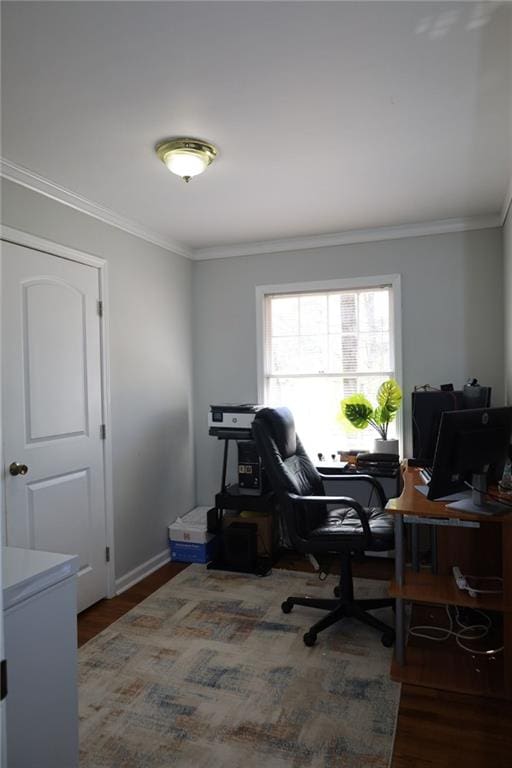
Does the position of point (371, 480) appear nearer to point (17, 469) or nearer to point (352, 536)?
point (352, 536)

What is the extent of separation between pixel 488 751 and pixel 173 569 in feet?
7.87

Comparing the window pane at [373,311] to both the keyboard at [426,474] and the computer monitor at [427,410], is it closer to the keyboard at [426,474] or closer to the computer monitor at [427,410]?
the computer monitor at [427,410]

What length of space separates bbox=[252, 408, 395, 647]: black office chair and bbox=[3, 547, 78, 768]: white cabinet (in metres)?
1.48

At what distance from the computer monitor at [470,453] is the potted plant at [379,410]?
1303 millimetres

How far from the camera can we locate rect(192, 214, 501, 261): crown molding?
3.74 m

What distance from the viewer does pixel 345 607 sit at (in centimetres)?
287

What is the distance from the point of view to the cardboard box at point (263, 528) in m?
3.88

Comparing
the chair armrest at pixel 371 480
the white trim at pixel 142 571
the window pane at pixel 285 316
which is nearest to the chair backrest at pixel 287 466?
the chair armrest at pixel 371 480

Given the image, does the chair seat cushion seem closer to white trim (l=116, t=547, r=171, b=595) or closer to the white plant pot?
the white plant pot

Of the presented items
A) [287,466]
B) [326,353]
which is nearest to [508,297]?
[326,353]

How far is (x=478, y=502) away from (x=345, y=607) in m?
0.98

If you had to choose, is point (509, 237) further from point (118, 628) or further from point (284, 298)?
point (118, 628)

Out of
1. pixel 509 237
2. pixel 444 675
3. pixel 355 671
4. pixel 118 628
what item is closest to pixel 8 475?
pixel 118 628

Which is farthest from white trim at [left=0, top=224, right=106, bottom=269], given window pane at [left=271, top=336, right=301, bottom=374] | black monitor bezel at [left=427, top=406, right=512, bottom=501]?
black monitor bezel at [left=427, top=406, right=512, bottom=501]
